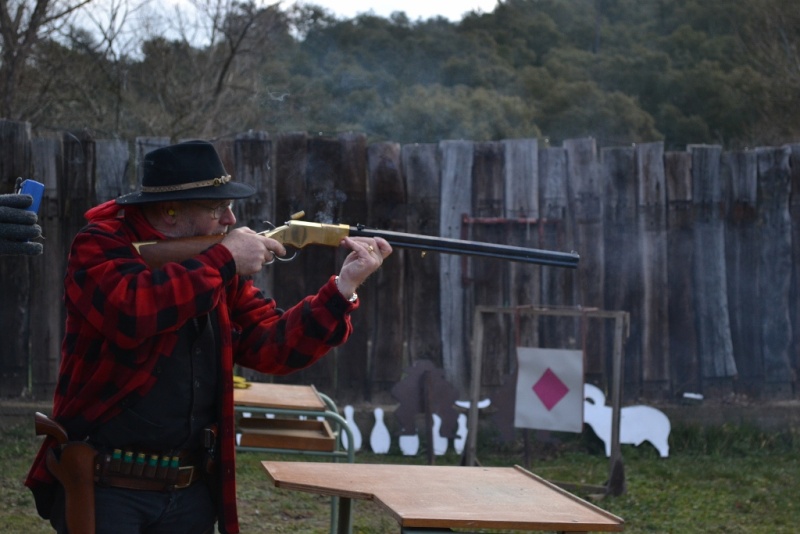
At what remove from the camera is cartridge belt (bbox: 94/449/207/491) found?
3.03 meters

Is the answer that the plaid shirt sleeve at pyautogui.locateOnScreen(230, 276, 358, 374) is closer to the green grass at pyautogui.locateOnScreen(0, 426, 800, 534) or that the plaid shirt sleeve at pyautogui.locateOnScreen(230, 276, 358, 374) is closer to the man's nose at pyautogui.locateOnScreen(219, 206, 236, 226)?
the man's nose at pyautogui.locateOnScreen(219, 206, 236, 226)

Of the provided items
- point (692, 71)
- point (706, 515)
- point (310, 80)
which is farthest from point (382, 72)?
point (706, 515)

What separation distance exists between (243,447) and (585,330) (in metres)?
3.36

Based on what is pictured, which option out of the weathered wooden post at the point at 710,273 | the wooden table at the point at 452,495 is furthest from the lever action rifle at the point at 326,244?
the weathered wooden post at the point at 710,273

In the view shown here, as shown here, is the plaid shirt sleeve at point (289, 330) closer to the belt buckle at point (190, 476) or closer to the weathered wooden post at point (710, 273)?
the belt buckle at point (190, 476)

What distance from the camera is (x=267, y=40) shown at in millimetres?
12617

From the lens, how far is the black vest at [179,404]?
3.06m

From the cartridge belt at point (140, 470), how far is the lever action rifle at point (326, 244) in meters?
0.59

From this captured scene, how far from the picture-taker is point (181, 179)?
3193 mm

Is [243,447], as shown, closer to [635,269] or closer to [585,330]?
[585,330]

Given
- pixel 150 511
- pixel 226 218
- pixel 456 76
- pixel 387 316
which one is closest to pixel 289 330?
pixel 226 218

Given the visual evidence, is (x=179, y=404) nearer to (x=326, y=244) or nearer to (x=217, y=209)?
(x=217, y=209)

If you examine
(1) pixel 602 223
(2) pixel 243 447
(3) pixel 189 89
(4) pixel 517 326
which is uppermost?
(3) pixel 189 89

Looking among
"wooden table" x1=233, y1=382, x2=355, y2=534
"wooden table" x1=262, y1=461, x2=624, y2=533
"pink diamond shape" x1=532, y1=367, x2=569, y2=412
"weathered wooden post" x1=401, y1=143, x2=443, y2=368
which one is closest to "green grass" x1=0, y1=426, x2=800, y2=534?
"pink diamond shape" x1=532, y1=367, x2=569, y2=412
